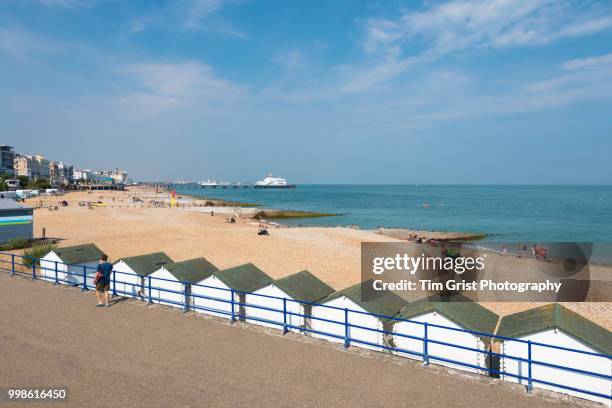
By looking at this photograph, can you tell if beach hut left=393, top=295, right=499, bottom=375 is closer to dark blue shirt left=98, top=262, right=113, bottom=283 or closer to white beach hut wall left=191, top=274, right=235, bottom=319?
white beach hut wall left=191, top=274, right=235, bottom=319

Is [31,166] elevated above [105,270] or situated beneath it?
elevated above

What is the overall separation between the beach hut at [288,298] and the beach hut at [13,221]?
678 inches

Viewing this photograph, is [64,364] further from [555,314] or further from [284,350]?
[555,314]

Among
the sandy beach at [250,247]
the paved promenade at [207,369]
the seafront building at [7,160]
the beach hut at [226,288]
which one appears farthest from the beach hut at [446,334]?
the seafront building at [7,160]

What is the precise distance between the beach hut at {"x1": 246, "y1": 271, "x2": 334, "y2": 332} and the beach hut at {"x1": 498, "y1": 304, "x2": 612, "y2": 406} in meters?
4.43

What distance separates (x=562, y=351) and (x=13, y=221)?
24274 mm

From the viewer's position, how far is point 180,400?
5633 millimetres

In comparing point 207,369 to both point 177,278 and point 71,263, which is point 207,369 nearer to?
point 177,278

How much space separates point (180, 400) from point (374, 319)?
14.3 feet

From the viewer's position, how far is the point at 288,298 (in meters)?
9.81

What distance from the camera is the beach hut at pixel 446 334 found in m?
7.50

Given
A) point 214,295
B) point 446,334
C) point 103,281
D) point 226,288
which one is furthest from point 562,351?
point 103,281

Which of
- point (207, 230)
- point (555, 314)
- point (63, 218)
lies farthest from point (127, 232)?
point (555, 314)

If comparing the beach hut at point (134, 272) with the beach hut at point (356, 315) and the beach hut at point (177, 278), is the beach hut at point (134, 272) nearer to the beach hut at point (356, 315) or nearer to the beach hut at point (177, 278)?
the beach hut at point (177, 278)
